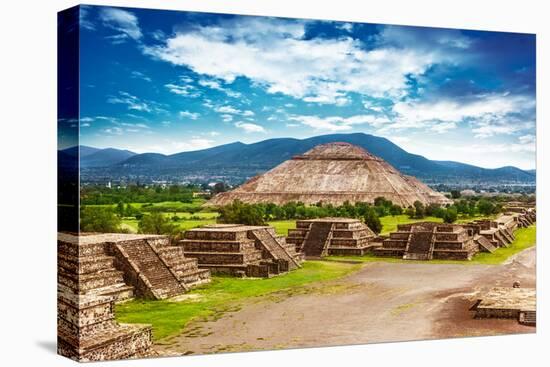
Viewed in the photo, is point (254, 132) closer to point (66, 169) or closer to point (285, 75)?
point (285, 75)

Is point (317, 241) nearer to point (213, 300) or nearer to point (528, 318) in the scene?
point (213, 300)

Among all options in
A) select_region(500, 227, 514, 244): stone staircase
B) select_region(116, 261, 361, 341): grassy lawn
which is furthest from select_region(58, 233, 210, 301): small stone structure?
select_region(500, 227, 514, 244): stone staircase

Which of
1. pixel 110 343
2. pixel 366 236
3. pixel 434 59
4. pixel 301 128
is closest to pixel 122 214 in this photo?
pixel 110 343

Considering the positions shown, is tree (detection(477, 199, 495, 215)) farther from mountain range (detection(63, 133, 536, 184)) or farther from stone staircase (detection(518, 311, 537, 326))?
stone staircase (detection(518, 311, 537, 326))

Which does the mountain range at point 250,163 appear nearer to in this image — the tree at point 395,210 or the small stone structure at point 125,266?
the tree at point 395,210

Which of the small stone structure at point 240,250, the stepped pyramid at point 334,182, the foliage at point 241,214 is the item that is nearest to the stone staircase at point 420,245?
the stepped pyramid at point 334,182

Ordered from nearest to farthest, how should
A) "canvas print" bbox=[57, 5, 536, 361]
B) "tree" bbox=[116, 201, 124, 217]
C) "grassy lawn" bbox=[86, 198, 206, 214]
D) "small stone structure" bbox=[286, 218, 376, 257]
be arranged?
"canvas print" bbox=[57, 5, 536, 361] → "tree" bbox=[116, 201, 124, 217] → "grassy lawn" bbox=[86, 198, 206, 214] → "small stone structure" bbox=[286, 218, 376, 257]
